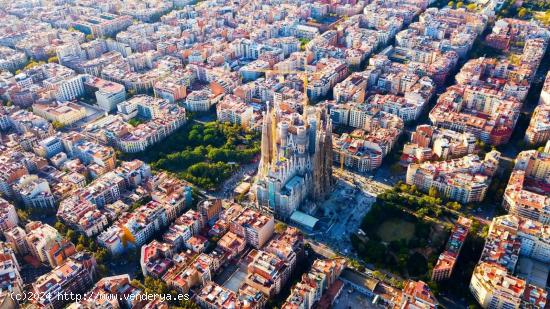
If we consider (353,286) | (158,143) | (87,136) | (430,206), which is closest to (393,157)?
(430,206)

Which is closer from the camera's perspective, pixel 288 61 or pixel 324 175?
pixel 324 175

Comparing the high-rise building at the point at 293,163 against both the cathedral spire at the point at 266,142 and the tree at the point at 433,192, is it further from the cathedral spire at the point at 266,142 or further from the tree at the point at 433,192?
the tree at the point at 433,192

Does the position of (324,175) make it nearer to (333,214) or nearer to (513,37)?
(333,214)

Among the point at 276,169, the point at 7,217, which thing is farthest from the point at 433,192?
the point at 7,217

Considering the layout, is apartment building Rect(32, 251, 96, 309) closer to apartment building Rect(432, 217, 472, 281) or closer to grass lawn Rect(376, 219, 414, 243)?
grass lawn Rect(376, 219, 414, 243)

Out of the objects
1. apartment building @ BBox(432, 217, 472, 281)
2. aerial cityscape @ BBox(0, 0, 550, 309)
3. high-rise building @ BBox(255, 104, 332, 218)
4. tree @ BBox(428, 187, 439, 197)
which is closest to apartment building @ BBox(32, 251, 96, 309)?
aerial cityscape @ BBox(0, 0, 550, 309)

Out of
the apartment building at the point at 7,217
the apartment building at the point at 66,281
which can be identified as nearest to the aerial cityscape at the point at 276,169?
the apartment building at the point at 66,281
